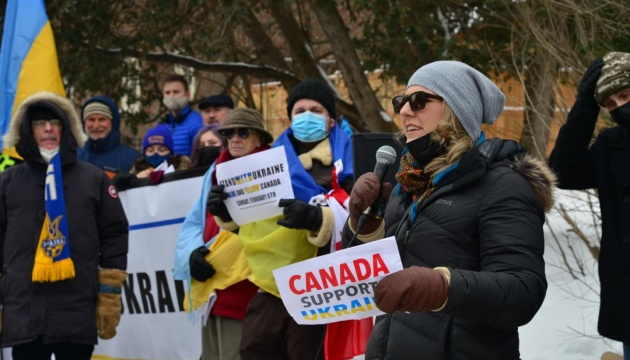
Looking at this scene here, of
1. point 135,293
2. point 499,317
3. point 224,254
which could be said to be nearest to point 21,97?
point 135,293

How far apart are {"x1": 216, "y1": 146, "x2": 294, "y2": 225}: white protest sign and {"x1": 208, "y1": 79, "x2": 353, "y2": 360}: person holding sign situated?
8 cm

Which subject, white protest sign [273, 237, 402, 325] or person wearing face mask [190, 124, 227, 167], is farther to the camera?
person wearing face mask [190, 124, 227, 167]

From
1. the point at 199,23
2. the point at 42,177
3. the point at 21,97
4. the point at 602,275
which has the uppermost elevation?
the point at 199,23

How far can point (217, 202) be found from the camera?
5914mm

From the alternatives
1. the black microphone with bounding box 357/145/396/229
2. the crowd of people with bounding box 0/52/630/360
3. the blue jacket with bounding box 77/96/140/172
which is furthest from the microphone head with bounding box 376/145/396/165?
the blue jacket with bounding box 77/96/140/172

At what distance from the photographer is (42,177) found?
20.8 feet

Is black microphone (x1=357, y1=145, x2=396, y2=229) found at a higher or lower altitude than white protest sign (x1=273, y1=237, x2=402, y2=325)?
higher

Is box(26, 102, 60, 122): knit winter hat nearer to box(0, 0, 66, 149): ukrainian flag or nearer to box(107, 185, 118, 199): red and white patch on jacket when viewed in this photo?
box(107, 185, 118, 199): red and white patch on jacket

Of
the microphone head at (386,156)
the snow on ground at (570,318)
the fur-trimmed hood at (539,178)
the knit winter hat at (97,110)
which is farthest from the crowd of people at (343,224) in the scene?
the snow on ground at (570,318)

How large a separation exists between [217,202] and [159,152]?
99.1 inches

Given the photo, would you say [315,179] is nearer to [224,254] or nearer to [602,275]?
[224,254]

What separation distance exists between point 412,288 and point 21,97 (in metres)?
6.34

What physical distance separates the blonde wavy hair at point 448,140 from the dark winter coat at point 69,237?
328 cm

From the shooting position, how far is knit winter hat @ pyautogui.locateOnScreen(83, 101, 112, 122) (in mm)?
8555
